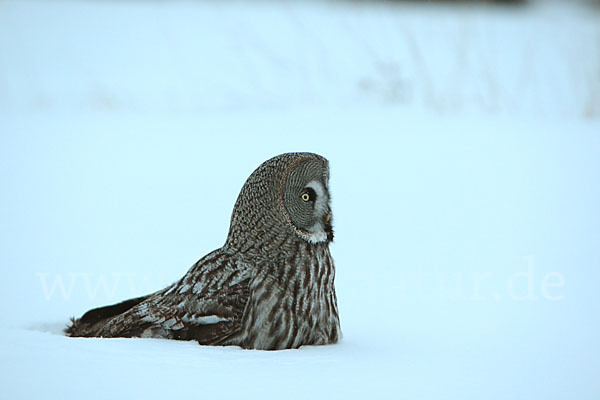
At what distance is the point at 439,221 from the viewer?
16.1 feet

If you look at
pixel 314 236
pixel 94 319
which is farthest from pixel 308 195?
pixel 94 319

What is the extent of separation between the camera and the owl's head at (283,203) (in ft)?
10.2

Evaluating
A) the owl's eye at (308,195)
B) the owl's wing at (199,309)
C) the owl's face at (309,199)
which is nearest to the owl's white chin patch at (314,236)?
the owl's face at (309,199)

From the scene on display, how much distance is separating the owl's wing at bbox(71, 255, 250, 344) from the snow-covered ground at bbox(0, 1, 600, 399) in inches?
6.4

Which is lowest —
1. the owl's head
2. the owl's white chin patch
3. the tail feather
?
the tail feather

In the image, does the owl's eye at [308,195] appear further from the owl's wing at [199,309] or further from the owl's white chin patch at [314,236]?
the owl's wing at [199,309]

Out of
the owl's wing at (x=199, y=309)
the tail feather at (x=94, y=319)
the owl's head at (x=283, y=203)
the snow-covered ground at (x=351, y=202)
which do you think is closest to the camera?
the snow-covered ground at (x=351, y=202)

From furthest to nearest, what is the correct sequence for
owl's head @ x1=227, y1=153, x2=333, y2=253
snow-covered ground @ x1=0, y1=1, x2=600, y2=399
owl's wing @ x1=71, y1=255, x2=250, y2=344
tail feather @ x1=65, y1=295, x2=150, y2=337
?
tail feather @ x1=65, y1=295, x2=150, y2=337
owl's head @ x1=227, y1=153, x2=333, y2=253
owl's wing @ x1=71, y1=255, x2=250, y2=344
snow-covered ground @ x1=0, y1=1, x2=600, y2=399

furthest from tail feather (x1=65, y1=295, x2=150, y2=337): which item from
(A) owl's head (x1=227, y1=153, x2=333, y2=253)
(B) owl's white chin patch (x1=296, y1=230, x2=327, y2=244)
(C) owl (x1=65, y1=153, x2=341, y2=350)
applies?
(B) owl's white chin patch (x1=296, y1=230, x2=327, y2=244)

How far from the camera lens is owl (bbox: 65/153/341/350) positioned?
9.82ft

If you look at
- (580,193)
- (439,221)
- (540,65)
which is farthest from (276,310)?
(540,65)

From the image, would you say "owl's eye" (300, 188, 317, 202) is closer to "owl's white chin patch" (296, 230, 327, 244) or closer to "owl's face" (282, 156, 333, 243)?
"owl's face" (282, 156, 333, 243)

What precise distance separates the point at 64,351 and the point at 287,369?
0.76 m

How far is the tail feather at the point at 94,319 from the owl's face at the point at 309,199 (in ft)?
2.81
